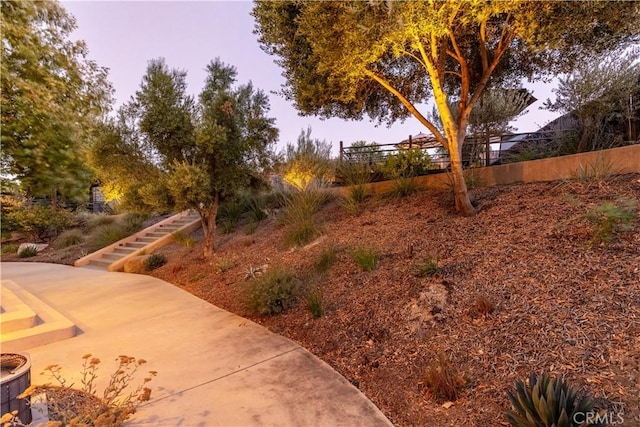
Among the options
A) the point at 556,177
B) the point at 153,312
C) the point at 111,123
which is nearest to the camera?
the point at 153,312

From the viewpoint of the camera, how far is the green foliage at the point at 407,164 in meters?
7.45

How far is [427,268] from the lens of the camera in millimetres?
3863

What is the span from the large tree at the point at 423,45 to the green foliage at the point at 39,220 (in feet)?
40.2

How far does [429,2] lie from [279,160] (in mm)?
4804

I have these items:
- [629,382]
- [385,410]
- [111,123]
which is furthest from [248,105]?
[629,382]

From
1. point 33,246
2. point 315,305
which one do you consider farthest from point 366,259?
point 33,246

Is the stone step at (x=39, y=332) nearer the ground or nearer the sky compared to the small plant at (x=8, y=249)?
nearer the ground

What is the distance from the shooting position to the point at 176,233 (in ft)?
31.7

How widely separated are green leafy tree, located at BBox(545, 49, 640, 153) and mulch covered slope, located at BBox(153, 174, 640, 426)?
299 cm

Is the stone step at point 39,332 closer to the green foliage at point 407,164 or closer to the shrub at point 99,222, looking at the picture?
the green foliage at point 407,164

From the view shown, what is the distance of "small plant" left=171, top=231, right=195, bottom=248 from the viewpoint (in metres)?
8.75

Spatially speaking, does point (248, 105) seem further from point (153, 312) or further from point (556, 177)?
point (556, 177)

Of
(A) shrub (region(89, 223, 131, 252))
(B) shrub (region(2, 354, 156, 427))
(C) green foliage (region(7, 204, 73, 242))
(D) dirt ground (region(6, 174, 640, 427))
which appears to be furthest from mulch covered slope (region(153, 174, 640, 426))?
(C) green foliage (region(7, 204, 73, 242))

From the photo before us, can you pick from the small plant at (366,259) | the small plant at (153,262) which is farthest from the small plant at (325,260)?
the small plant at (153,262)
